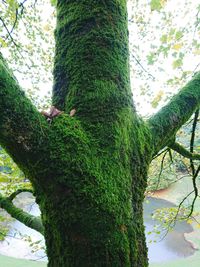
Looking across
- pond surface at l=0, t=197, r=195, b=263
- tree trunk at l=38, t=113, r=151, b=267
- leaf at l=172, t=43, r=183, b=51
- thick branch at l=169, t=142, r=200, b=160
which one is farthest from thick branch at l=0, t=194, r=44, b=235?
pond surface at l=0, t=197, r=195, b=263

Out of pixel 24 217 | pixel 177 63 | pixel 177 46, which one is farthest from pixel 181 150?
pixel 24 217

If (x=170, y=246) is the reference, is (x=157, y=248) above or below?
below

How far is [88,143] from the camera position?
37.0 inches

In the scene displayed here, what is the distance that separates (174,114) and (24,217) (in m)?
1.67

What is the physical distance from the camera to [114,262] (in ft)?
2.77

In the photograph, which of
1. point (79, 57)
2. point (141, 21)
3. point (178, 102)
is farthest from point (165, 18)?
point (79, 57)

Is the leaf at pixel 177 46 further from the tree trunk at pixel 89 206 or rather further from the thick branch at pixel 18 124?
the thick branch at pixel 18 124

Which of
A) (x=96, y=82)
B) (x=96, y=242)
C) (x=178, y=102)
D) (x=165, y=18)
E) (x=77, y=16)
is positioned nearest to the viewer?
(x=96, y=242)

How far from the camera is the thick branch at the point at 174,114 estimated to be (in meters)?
1.25

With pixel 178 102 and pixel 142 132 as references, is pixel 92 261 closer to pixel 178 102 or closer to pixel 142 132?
pixel 142 132

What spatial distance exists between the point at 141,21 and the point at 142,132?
2.96m

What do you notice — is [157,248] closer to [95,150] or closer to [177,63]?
[177,63]

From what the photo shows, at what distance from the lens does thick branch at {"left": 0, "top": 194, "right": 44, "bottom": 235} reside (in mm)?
2215

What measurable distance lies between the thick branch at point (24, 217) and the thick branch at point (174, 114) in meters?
1.36
